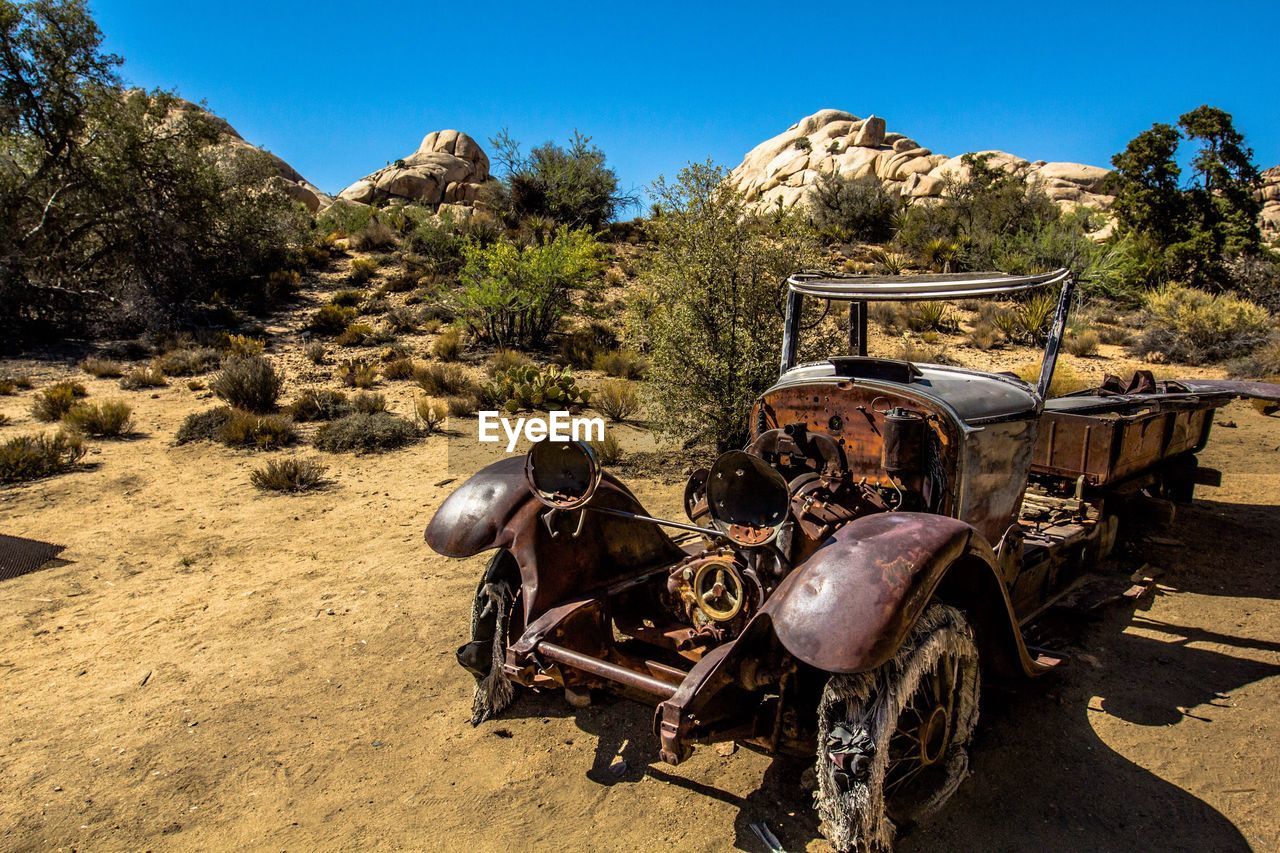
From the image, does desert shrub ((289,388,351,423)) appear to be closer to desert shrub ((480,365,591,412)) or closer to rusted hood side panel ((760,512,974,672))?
desert shrub ((480,365,591,412))

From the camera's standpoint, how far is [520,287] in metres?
16.4

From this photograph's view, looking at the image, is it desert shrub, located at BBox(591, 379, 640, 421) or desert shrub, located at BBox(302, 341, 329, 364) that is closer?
desert shrub, located at BBox(591, 379, 640, 421)

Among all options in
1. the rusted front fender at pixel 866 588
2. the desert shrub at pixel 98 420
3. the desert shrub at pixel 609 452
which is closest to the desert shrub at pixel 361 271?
the desert shrub at pixel 98 420

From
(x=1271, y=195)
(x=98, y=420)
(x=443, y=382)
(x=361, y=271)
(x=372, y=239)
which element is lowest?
(x=98, y=420)

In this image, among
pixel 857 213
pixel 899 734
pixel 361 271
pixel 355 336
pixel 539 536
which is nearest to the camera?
pixel 899 734

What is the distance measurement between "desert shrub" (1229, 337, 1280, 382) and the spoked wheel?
13.9 meters

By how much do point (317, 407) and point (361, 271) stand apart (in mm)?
11733

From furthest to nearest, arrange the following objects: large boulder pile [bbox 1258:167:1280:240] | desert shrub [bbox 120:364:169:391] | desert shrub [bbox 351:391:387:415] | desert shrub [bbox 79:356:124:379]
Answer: large boulder pile [bbox 1258:167:1280:240] < desert shrub [bbox 79:356:124:379] < desert shrub [bbox 120:364:169:391] < desert shrub [bbox 351:391:387:415]

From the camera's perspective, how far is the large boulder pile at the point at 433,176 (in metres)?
39.3

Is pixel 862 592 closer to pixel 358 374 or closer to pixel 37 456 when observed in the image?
pixel 37 456

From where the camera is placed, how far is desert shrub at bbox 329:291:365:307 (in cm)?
1970

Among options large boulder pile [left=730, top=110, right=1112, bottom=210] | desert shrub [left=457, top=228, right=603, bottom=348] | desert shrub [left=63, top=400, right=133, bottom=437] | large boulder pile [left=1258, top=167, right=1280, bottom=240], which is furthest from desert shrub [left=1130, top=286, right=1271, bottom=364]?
large boulder pile [left=1258, top=167, right=1280, bottom=240]

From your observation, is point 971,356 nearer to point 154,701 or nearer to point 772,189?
point 154,701

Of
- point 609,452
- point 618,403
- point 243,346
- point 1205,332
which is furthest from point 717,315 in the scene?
point 1205,332
